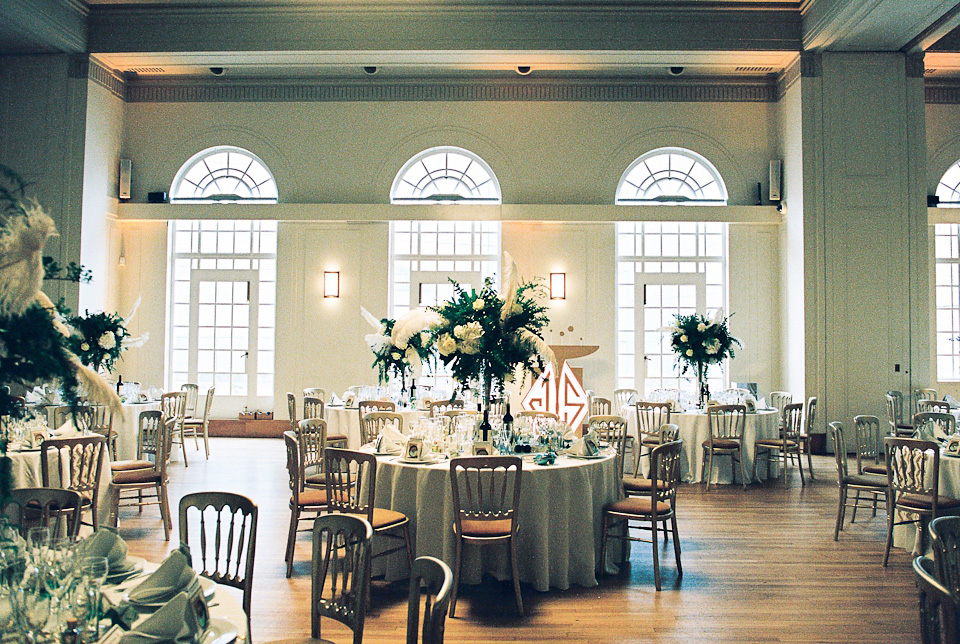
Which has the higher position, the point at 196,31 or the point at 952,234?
the point at 196,31

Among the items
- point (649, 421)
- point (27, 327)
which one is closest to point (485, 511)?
point (27, 327)

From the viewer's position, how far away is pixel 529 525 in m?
4.59

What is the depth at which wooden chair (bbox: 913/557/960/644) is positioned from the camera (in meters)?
1.81

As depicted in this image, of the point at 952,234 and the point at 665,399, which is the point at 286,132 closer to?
the point at 665,399

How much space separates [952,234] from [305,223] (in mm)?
10712

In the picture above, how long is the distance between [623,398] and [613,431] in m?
4.68

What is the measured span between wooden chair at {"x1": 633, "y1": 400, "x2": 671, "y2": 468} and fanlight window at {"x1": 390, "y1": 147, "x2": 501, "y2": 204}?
190 inches

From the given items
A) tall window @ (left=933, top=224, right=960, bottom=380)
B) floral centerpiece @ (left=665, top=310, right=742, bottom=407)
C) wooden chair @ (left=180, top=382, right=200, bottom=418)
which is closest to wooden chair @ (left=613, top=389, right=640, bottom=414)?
floral centerpiece @ (left=665, top=310, right=742, bottom=407)

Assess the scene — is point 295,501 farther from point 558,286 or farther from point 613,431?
point 558,286

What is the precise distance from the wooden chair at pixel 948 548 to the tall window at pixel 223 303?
417 inches

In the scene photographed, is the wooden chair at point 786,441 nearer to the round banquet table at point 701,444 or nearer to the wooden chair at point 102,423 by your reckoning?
the round banquet table at point 701,444

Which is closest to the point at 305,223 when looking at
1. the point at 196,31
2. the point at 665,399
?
the point at 196,31

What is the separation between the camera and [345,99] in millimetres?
11547

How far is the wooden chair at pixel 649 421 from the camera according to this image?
26.6 ft
